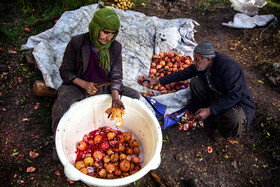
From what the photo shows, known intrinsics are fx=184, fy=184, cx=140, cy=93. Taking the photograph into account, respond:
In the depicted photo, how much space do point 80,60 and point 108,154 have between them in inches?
49.9

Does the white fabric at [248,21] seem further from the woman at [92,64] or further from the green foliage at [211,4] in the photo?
the woman at [92,64]

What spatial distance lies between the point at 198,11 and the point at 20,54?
17.1 feet

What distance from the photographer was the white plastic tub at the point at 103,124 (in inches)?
75.9

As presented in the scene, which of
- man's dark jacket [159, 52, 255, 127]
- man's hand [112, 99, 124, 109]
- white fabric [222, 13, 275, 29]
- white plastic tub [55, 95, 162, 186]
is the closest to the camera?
white plastic tub [55, 95, 162, 186]

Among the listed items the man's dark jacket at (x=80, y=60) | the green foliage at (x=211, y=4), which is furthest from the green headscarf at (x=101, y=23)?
the green foliage at (x=211, y=4)

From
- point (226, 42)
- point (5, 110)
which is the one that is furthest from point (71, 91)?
point (226, 42)

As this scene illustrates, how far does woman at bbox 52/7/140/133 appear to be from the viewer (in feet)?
6.97

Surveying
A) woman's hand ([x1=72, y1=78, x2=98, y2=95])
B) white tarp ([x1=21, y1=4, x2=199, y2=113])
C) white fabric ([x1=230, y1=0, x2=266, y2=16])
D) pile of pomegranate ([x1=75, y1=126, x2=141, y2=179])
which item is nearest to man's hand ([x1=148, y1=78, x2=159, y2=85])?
white tarp ([x1=21, y1=4, x2=199, y2=113])

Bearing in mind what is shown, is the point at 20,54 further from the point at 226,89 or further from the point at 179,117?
the point at 226,89

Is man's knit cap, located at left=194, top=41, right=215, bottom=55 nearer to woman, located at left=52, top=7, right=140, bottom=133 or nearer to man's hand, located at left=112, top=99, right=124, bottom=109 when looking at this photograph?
woman, located at left=52, top=7, right=140, bottom=133

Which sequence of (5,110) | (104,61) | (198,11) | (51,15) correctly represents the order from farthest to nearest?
1. (198,11)
2. (51,15)
3. (5,110)
4. (104,61)

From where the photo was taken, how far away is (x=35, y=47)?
3.19 m

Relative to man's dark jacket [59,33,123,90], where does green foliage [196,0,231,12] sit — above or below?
below

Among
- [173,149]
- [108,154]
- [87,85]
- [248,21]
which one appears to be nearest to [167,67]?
[173,149]
